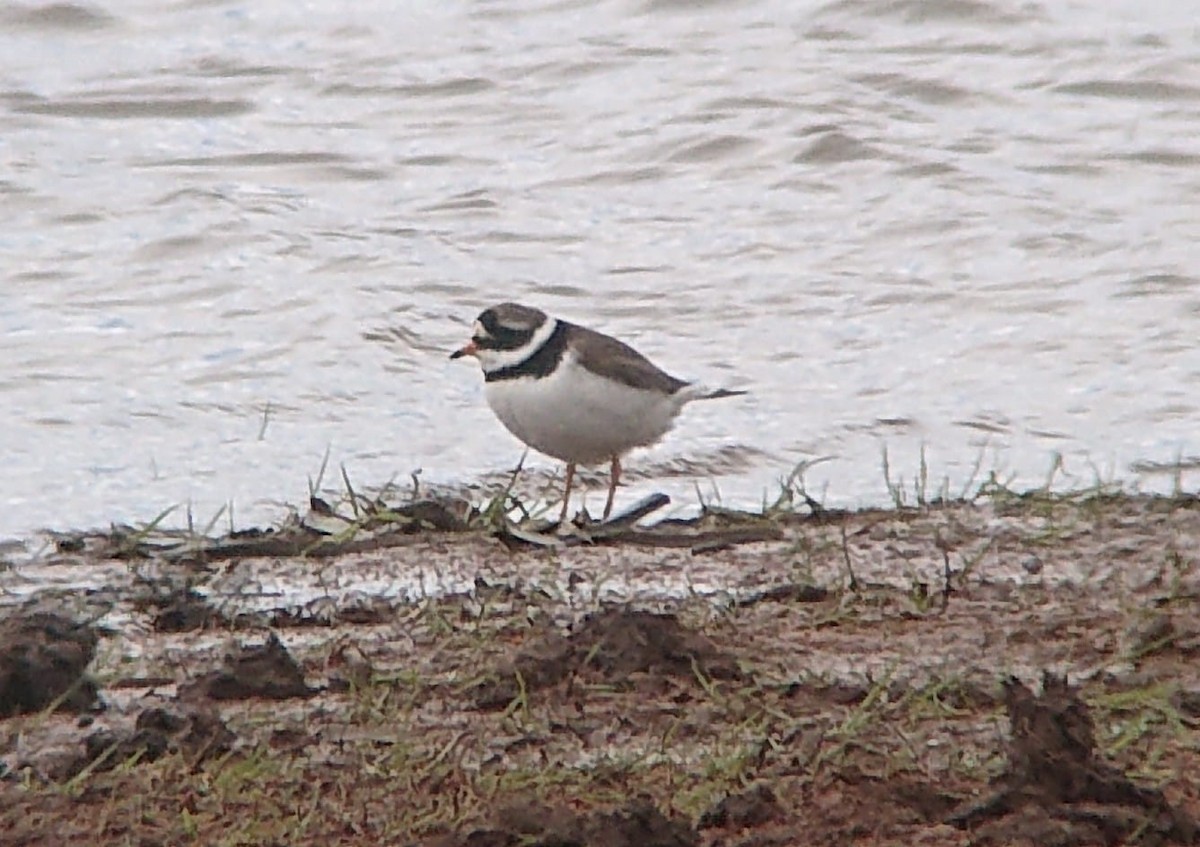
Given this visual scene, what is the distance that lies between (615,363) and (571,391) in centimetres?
23

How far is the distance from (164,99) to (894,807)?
952cm

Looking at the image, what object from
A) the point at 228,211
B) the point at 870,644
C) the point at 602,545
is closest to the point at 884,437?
the point at 602,545

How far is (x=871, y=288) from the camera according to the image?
32.9ft

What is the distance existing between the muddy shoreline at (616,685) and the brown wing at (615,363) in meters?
0.80

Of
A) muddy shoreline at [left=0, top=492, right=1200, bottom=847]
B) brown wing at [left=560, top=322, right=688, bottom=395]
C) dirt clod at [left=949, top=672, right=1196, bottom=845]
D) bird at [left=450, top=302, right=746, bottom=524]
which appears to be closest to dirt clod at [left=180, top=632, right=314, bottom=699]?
muddy shoreline at [left=0, top=492, right=1200, bottom=847]

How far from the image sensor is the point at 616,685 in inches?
187

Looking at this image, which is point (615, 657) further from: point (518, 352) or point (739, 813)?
point (518, 352)

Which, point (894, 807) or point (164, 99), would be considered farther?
point (164, 99)

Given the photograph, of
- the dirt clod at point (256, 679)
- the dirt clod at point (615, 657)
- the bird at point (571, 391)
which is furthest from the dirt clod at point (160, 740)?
the bird at point (571, 391)

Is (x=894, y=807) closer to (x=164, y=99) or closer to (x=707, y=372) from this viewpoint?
(x=707, y=372)

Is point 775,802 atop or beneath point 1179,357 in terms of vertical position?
atop

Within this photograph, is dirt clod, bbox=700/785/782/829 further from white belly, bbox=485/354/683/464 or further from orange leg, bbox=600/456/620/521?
orange leg, bbox=600/456/620/521

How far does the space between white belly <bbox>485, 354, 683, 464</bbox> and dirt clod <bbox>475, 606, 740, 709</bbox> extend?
215 cm

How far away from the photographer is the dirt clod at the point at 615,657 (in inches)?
187
